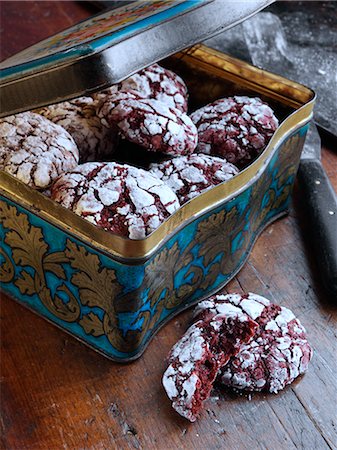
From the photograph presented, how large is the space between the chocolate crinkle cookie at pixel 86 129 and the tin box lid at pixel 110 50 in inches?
5.5

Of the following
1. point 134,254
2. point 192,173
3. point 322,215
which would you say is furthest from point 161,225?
point 322,215

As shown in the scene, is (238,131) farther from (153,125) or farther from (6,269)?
(6,269)

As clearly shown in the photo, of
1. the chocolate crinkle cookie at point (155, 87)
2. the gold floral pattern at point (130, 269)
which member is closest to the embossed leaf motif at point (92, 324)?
the gold floral pattern at point (130, 269)

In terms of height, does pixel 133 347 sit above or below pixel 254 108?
below

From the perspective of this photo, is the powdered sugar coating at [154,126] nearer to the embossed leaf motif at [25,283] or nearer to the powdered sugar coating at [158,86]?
the powdered sugar coating at [158,86]

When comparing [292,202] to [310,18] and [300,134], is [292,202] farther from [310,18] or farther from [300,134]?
[310,18]

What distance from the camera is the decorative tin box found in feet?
Result: 3.02

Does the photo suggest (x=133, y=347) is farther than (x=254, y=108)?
No

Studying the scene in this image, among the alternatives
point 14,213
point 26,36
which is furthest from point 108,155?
point 26,36

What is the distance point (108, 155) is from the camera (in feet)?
3.79

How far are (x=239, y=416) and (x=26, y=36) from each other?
3.79ft

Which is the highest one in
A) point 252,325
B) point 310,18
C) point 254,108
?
point 254,108

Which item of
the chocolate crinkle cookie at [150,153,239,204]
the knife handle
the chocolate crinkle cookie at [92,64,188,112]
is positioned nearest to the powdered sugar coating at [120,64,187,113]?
the chocolate crinkle cookie at [92,64,188,112]

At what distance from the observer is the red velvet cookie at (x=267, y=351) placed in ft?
3.14
